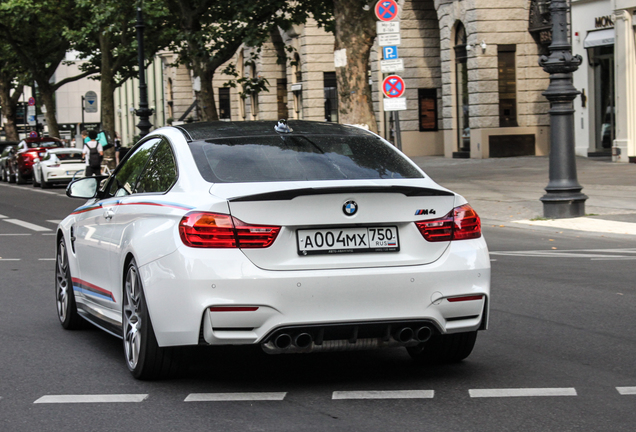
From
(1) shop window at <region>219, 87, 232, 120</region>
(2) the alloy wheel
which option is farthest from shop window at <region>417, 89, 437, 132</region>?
(2) the alloy wheel

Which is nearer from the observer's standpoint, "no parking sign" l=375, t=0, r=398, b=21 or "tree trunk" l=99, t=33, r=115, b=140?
"no parking sign" l=375, t=0, r=398, b=21

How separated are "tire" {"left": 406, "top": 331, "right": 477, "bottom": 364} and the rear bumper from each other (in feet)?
1.95

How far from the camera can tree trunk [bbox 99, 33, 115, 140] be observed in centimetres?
4516

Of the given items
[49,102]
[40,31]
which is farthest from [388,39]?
[49,102]

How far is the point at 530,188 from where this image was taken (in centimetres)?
2261

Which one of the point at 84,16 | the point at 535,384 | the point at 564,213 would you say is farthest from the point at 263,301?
the point at 84,16

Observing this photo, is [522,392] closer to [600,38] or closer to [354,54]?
[354,54]

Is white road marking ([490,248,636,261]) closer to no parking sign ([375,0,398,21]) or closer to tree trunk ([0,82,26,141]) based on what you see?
no parking sign ([375,0,398,21])

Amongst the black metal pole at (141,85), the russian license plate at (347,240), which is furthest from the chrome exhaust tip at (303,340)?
the black metal pole at (141,85)

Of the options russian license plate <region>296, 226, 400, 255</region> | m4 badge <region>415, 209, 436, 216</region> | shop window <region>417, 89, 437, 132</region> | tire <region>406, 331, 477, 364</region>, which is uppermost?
shop window <region>417, 89, 437, 132</region>

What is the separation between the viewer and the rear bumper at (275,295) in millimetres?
5477

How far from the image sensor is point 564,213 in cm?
1670

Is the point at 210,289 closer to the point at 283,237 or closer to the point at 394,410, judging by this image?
the point at 283,237

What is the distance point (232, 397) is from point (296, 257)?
2.69 feet
